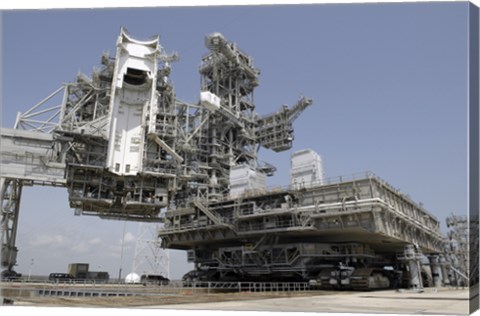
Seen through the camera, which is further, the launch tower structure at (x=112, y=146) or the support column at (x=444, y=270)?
the support column at (x=444, y=270)

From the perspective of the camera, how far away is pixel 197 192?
37656 millimetres

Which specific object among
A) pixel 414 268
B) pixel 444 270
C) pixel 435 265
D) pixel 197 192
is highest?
pixel 197 192

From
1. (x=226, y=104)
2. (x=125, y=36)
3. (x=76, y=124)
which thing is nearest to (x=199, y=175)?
(x=226, y=104)

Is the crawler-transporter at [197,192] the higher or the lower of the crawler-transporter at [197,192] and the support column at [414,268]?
the higher

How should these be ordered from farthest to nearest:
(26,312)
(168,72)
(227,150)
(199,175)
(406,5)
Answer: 1. (227,150)
2. (199,175)
3. (168,72)
4. (406,5)
5. (26,312)

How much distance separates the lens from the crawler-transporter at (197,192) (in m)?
25.5

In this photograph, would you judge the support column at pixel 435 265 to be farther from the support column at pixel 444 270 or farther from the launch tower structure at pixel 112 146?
the launch tower structure at pixel 112 146

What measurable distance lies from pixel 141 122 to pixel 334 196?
1392 cm

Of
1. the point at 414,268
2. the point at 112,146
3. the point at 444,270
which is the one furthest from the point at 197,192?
the point at 444,270

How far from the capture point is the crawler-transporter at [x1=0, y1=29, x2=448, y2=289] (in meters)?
25.5

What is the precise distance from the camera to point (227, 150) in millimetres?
41562

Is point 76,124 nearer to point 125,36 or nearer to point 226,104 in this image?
point 125,36

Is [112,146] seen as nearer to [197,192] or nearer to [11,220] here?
[11,220]

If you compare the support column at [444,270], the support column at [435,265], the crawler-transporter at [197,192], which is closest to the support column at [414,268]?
the crawler-transporter at [197,192]
